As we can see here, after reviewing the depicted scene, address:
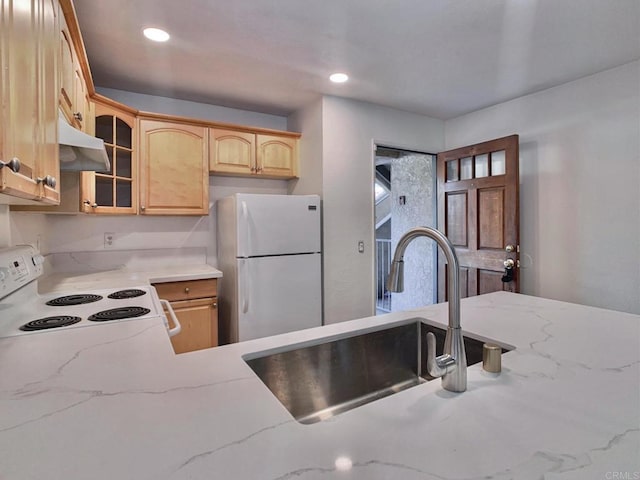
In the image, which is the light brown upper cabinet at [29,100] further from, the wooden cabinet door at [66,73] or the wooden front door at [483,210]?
the wooden front door at [483,210]

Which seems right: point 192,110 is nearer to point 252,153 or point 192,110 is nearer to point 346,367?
point 252,153

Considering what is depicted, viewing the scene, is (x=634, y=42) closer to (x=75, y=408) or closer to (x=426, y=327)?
(x=426, y=327)

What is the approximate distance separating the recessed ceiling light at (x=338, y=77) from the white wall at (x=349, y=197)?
12.2 inches

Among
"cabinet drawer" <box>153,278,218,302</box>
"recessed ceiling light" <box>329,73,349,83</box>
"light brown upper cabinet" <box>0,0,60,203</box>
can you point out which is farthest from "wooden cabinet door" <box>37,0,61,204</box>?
"recessed ceiling light" <box>329,73,349,83</box>

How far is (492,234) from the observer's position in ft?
9.81

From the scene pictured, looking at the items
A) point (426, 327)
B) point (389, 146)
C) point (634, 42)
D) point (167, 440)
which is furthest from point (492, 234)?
point (167, 440)

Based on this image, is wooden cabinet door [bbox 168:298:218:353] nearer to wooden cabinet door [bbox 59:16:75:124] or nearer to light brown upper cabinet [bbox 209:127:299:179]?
light brown upper cabinet [bbox 209:127:299:179]

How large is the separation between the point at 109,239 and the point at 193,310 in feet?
3.08

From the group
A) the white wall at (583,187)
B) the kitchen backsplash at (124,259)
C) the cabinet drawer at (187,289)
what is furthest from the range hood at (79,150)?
the white wall at (583,187)

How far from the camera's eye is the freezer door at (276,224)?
2502 millimetres

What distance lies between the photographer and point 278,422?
0.63m

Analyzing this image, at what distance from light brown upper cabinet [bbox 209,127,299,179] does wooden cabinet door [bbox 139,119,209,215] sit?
0.11 m

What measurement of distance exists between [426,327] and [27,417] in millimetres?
1203

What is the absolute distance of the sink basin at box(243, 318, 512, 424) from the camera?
1.07 m
